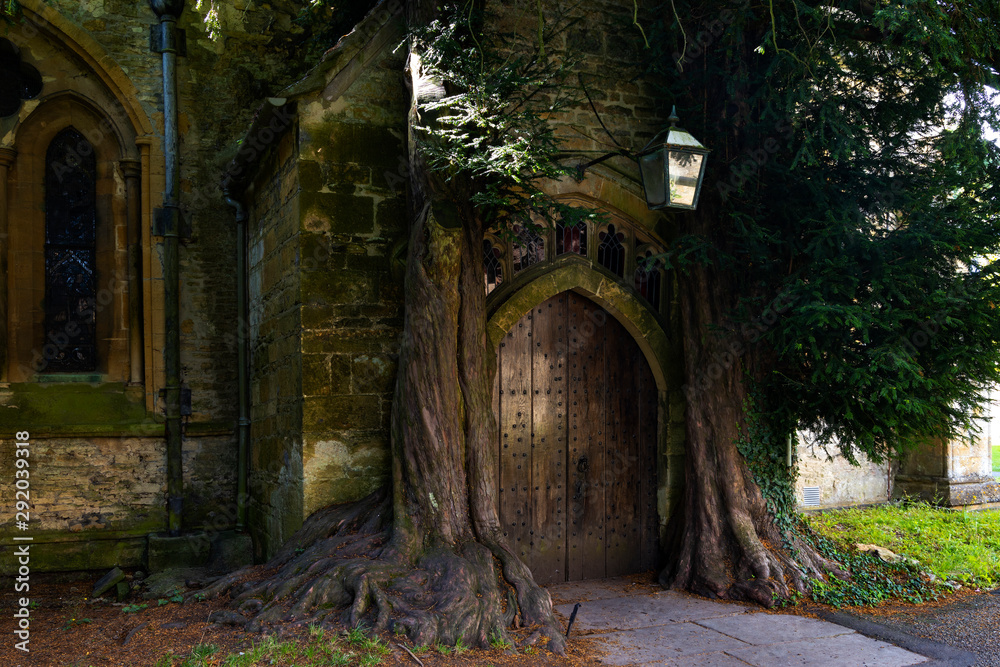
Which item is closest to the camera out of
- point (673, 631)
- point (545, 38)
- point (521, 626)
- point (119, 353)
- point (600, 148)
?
point (521, 626)

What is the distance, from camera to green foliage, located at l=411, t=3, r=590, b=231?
15.6 ft

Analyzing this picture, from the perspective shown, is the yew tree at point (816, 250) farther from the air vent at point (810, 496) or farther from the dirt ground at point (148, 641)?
the air vent at point (810, 496)

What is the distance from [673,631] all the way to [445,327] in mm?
2565

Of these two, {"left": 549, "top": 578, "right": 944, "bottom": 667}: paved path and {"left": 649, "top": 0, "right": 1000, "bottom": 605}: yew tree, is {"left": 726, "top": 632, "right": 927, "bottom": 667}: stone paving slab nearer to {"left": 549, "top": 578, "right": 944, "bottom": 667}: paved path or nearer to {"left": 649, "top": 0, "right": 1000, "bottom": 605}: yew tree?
{"left": 549, "top": 578, "right": 944, "bottom": 667}: paved path

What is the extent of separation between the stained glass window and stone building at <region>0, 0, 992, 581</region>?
0.8 inches

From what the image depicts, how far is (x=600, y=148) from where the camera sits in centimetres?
648

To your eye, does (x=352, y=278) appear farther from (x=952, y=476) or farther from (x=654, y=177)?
(x=952, y=476)

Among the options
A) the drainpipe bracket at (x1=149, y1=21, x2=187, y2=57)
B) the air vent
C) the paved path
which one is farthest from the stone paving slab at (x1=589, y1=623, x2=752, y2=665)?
the drainpipe bracket at (x1=149, y1=21, x2=187, y2=57)

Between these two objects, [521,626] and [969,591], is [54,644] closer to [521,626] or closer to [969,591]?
[521,626]

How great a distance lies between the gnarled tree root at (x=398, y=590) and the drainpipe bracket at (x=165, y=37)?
5.32m

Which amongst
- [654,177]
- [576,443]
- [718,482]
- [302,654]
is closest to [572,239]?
[654,177]

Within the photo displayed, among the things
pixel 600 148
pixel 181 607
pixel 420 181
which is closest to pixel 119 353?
pixel 181 607

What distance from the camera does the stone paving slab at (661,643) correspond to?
460cm

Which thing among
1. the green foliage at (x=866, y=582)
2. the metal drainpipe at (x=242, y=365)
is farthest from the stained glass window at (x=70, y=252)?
the green foliage at (x=866, y=582)
